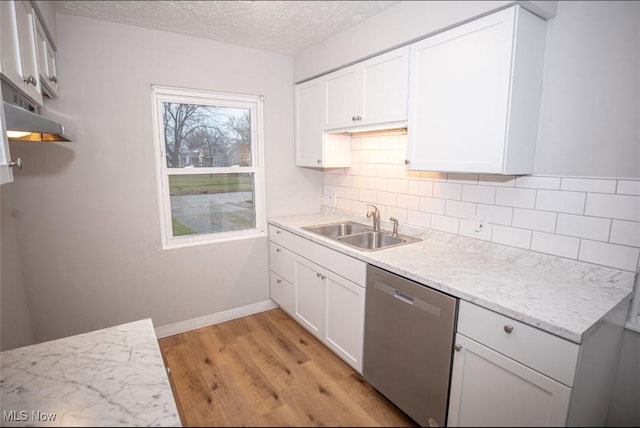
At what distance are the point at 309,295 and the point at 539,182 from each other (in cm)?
147

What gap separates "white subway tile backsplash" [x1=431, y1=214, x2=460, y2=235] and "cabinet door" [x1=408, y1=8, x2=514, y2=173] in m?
0.40

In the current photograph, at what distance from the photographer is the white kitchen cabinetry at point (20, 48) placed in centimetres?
93

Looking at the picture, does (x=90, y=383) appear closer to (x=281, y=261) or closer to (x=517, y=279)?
(x=517, y=279)

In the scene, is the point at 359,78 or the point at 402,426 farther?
the point at 359,78

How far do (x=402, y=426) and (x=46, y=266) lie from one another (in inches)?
85.5

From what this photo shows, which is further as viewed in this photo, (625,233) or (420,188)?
(420,188)

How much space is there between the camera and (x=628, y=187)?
117 centimetres

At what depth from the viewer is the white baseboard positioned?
227cm

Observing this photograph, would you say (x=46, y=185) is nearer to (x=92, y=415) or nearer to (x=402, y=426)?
(x=92, y=415)

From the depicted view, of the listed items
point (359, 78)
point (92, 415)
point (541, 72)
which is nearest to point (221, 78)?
point (359, 78)

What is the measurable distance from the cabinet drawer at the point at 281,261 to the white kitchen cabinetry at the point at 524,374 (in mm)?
1419

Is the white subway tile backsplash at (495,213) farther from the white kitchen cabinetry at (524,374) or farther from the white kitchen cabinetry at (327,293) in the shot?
the white kitchen cabinetry at (327,293)

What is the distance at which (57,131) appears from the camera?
101 cm

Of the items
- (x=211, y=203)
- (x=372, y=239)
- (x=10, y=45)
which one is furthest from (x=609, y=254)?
(x=211, y=203)
